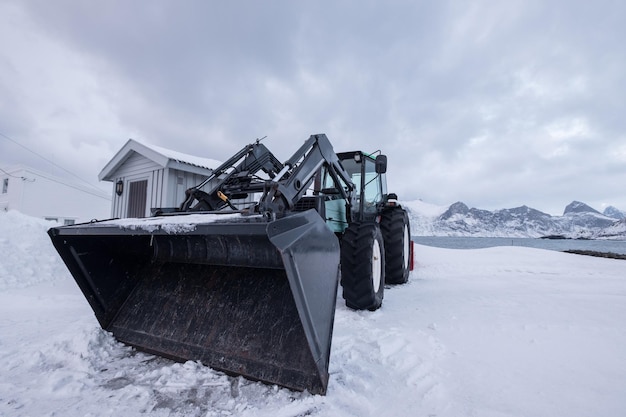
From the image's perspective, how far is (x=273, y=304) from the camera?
255 centimetres

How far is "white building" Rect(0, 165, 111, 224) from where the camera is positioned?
17.8 m

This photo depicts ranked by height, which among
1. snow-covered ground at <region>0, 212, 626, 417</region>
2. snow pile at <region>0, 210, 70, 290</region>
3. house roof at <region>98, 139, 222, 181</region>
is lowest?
snow-covered ground at <region>0, 212, 626, 417</region>

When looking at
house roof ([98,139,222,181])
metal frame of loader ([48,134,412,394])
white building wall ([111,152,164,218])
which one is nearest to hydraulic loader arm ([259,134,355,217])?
metal frame of loader ([48,134,412,394])

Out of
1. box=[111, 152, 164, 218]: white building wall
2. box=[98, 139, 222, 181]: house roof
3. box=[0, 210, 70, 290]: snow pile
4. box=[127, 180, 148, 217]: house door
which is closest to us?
box=[0, 210, 70, 290]: snow pile

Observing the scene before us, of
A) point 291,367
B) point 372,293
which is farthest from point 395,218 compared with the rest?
point 291,367

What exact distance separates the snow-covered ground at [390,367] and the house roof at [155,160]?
3930mm

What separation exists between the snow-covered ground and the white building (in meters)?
17.7

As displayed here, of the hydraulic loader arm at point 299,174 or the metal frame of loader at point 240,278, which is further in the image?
the hydraulic loader arm at point 299,174

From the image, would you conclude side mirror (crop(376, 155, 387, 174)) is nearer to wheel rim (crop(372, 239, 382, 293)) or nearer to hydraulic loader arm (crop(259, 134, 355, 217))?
hydraulic loader arm (crop(259, 134, 355, 217))

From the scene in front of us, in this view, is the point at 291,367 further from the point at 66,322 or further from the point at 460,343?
the point at 66,322

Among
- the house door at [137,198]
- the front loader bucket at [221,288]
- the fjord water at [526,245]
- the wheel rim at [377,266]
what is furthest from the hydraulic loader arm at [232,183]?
the fjord water at [526,245]

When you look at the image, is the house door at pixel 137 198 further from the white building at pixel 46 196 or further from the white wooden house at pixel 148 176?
the white building at pixel 46 196

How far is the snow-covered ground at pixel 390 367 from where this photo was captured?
1916mm

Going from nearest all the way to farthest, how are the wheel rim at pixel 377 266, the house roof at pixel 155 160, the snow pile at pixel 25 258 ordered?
the wheel rim at pixel 377 266 < the snow pile at pixel 25 258 < the house roof at pixel 155 160
